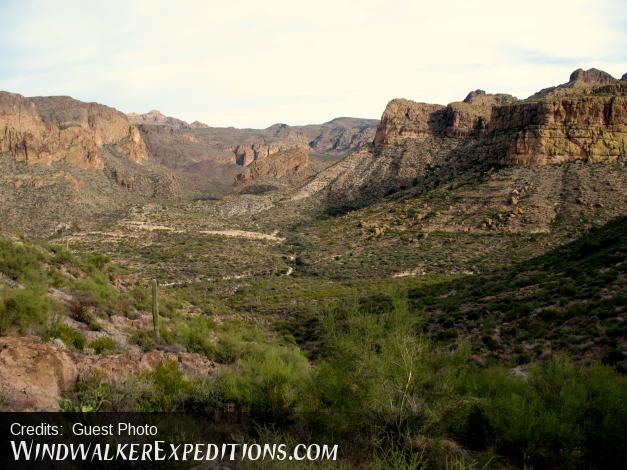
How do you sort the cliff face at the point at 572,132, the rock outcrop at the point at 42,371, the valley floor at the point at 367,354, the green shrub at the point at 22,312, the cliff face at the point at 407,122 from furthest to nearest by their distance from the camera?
the cliff face at the point at 407,122
the cliff face at the point at 572,132
the green shrub at the point at 22,312
the valley floor at the point at 367,354
the rock outcrop at the point at 42,371

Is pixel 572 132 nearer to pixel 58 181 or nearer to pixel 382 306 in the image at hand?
pixel 382 306

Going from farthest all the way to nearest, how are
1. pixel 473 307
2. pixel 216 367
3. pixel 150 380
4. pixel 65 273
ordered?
1. pixel 473 307
2. pixel 65 273
3. pixel 216 367
4. pixel 150 380

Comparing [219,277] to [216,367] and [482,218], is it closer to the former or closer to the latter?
[482,218]

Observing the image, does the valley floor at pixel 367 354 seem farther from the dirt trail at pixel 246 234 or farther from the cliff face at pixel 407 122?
the cliff face at pixel 407 122

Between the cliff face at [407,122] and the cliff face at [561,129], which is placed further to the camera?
the cliff face at [407,122]

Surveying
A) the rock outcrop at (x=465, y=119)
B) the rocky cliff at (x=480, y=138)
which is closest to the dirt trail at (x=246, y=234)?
the rocky cliff at (x=480, y=138)

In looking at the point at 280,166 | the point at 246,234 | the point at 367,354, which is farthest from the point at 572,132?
the point at 280,166

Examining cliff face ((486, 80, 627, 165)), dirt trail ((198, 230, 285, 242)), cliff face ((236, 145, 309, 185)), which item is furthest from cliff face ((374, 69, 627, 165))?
cliff face ((236, 145, 309, 185))

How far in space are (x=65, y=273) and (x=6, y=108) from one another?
189 m

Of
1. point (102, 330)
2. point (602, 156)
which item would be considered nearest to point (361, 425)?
point (102, 330)

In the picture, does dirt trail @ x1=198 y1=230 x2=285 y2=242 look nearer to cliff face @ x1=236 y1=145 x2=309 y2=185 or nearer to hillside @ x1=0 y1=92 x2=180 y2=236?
hillside @ x1=0 y1=92 x2=180 y2=236

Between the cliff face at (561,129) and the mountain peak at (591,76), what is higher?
the mountain peak at (591,76)

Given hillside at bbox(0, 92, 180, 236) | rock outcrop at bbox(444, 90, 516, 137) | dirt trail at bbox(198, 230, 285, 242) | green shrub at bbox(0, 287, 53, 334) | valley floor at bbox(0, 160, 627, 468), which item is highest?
rock outcrop at bbox(444, 90, 516, 137)

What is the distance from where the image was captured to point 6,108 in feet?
564
